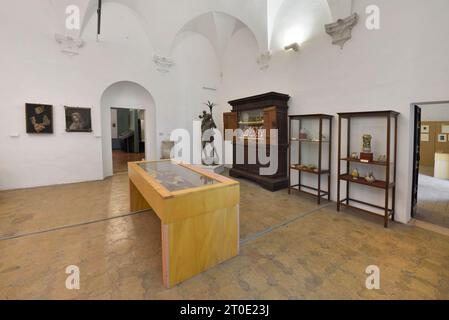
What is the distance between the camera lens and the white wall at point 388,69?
9.75 ft

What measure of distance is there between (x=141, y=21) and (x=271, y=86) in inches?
178

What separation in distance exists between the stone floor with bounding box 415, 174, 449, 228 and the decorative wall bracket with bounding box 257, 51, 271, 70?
16.3ft

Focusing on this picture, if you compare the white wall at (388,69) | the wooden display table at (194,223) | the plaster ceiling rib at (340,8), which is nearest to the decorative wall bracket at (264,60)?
the white wall at (388,69)

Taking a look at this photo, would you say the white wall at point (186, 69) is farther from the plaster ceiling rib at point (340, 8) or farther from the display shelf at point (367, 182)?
the display shelf at point (367, 182)

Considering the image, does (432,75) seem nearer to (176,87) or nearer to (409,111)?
(409,111)

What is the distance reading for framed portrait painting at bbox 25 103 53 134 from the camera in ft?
17.4

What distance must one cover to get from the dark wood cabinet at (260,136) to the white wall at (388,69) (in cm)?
59

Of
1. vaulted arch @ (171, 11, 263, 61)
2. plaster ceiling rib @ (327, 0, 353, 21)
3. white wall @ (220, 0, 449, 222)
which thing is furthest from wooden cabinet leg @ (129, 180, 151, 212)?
vaulted arch @ (171, 11, 263, 61)

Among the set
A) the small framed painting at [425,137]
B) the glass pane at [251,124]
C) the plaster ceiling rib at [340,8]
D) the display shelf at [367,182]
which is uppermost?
the plaster ceiling rib at [340,8]

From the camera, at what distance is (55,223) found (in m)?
3.31

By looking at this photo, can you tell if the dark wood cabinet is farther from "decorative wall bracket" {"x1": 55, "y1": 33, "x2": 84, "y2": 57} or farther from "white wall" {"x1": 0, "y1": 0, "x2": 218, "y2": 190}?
"decorative wall bracket" {"x1": 55, "y1": 33, "x2": 84, "y2": 57}

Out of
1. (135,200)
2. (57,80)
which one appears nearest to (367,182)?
(135,200)

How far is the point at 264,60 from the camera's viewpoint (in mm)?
6070
